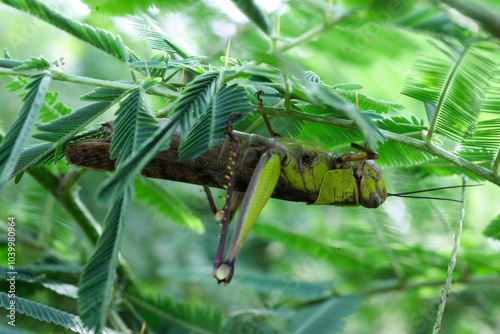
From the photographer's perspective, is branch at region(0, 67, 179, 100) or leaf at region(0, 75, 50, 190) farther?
branch at region(0, 67, 179, 100)

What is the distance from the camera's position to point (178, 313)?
319 centimetres

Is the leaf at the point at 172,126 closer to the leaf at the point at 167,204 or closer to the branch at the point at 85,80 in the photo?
the branch at the point at 85,80

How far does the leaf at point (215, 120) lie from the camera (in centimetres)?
168

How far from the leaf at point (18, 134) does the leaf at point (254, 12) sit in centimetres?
81

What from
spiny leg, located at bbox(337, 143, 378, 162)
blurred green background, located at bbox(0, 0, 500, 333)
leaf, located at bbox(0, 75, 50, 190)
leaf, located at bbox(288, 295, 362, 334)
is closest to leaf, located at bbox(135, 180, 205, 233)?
blurred green background, located at bbox(0, 0, 500, 333)

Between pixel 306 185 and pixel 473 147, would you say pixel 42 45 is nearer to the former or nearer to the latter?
pixel 306 185

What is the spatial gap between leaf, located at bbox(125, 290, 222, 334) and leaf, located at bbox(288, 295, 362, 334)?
0.64 m

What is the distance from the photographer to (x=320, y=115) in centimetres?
218

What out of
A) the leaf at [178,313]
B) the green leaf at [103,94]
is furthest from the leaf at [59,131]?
the leaf at [178,313]

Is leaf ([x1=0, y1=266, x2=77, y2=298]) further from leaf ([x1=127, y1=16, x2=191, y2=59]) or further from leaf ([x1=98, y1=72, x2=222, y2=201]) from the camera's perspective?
leaf ([x1=98, y1=72, x2=222, y2=201])

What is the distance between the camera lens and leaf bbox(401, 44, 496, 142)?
1.66 metres

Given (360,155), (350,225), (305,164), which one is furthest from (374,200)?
(350,225)

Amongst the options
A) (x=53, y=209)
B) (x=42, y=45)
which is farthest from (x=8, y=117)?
(x=53, y=209)

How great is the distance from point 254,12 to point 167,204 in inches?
95.3
